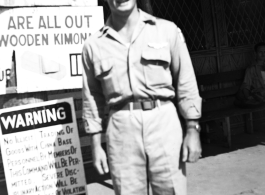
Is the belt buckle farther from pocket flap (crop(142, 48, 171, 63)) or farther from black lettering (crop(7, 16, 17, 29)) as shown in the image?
black lettering (crop(7, 16, 17, 29))

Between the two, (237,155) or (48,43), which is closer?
(48,43)

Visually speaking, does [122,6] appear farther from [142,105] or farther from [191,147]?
[191,147]

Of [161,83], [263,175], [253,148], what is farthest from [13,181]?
[253,148]

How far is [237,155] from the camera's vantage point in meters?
5.97

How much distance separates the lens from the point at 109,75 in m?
2.68

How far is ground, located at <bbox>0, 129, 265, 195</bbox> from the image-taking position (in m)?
4.71

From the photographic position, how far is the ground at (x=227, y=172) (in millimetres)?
4711

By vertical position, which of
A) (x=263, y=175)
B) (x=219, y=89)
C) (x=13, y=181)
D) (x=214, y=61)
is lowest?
(x=263, y=175)

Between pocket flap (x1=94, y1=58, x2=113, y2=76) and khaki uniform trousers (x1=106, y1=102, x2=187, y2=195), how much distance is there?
28cm

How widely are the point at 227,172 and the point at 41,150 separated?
2604 millimetres

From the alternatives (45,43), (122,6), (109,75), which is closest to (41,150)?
(45,43)

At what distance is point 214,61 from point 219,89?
0.48 meters

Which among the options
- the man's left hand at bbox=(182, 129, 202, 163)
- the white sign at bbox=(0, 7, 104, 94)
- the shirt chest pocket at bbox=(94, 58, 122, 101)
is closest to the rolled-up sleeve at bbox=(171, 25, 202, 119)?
the man's left hand at bbox=(182, 129, 202, 163)

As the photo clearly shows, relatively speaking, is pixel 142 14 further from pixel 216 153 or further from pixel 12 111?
pixel 216 153
